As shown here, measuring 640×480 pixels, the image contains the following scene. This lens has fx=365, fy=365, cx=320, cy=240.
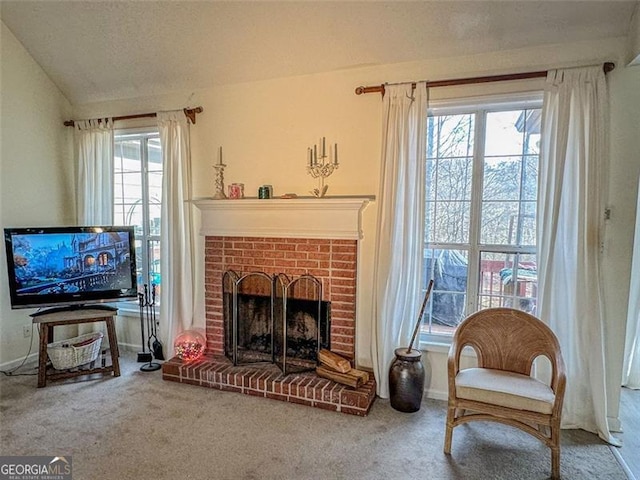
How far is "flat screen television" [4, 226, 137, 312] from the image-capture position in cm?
310

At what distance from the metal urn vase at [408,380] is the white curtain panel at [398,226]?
0.17 meters

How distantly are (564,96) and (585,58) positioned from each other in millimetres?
294

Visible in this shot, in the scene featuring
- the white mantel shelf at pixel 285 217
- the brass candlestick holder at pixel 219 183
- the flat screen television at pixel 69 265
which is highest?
the brass candlestick holder at pixel 219 183

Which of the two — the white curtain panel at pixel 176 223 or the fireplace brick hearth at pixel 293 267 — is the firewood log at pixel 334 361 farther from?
the white curtain panel at pixel 176 223

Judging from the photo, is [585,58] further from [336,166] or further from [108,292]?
[108,292]

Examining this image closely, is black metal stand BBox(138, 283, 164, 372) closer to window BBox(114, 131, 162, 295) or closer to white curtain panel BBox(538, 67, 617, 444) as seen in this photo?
window BBox(114, 131, 162, 295)

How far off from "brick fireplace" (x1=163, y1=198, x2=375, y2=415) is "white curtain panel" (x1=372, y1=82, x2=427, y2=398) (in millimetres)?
199

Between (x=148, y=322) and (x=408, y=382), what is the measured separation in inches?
104

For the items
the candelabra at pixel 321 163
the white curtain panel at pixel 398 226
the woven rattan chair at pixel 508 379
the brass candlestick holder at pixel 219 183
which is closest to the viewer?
the woven rattan chair at pixel 508 379


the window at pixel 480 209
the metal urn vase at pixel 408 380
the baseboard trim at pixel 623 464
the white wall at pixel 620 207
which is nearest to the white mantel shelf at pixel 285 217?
the window at pixel 480 209

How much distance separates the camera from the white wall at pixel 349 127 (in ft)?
7.94

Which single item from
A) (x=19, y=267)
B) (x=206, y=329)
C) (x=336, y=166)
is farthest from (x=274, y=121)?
(x=19, y=267)

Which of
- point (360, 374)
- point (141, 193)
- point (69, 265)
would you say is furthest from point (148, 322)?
point (360, 374)

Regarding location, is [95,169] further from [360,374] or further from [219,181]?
[360,374]
